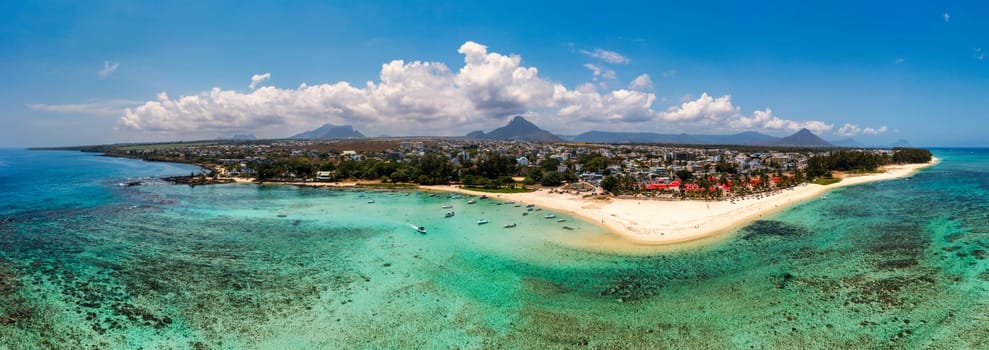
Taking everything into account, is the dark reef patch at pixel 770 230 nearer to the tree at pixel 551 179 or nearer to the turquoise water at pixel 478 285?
the turquoise water at pixel 478 285

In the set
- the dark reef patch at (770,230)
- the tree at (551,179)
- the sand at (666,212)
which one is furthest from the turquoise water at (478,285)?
the tree at (551,179)

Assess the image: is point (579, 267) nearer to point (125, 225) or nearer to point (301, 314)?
point (301, 314)

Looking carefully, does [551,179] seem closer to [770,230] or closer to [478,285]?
[770,230]

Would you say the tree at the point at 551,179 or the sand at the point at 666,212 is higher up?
the tree at the point at 551,179

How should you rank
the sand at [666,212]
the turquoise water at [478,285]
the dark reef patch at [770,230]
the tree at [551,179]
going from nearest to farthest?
the turquoise water at [478,285], the dark reef patch at [770,230], the sand at [666,212], the tree at [551,179]

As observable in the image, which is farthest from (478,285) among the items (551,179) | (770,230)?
(551,179)

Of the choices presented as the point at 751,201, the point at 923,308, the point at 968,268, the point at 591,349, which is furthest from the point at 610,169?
the point at 591,349
